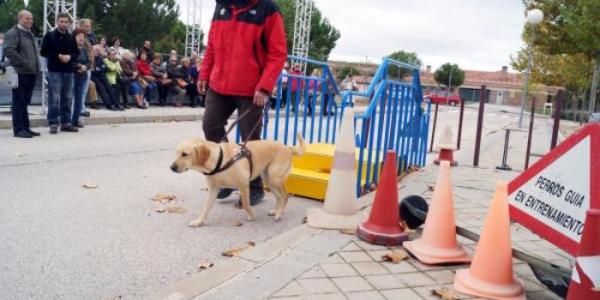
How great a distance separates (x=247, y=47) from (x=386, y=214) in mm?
2012

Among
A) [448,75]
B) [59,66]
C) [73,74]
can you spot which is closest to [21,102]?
[59,66]

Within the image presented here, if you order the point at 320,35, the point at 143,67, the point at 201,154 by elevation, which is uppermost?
the point at 320,35

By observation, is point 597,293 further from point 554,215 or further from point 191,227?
point 191,227

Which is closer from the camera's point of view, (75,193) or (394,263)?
(394,263)

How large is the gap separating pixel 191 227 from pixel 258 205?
1090 millimetres

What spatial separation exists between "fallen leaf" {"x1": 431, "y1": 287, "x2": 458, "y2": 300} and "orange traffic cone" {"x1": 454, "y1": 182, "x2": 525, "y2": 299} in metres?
0.06

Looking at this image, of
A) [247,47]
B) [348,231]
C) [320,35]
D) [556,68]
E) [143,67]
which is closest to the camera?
[348,231]

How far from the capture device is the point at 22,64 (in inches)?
346

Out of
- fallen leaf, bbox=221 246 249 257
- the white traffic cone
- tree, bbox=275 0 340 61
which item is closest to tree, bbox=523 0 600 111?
the white traffic cone

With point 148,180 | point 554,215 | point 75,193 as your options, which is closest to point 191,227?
point 75,193

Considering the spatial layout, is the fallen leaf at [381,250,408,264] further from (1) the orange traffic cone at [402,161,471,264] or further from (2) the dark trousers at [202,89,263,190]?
(2) the dark trousers at [202,89,263,190]

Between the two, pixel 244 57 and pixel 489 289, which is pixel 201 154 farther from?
pixel 489 289

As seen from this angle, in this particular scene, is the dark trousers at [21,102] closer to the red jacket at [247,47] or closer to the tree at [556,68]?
the red jacket at [247,47]

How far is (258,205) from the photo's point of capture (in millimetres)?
5512
